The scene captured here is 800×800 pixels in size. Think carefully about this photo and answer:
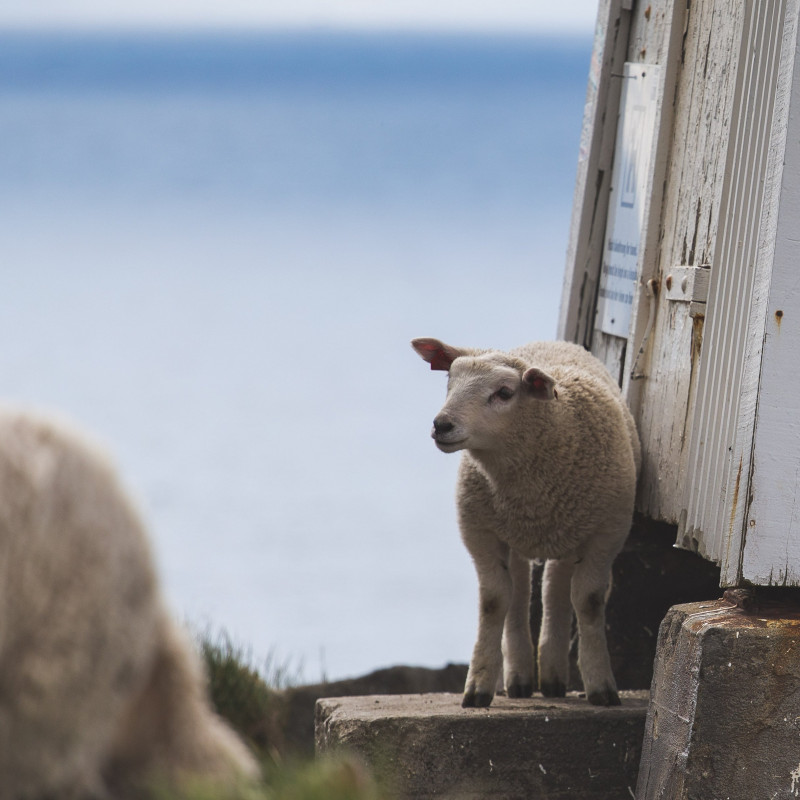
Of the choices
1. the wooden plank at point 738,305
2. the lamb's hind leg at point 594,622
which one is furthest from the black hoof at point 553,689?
the wooden plank at point 738,305

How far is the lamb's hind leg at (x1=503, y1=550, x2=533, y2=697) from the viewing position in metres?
5.43

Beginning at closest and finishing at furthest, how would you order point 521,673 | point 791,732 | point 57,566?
point 57,566 < point 791,732 < point 521,673

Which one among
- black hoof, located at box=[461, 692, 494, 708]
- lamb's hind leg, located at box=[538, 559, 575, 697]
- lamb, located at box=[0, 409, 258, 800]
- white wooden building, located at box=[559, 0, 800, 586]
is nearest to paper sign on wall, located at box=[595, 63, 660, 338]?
white wooden building, located at box=[559, 0, 800, 586]

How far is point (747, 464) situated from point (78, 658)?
114 inches

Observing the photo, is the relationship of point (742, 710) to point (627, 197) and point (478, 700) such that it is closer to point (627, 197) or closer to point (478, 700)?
point (478, 700)

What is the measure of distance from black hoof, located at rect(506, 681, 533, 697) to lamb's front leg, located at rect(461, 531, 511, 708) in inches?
14.0

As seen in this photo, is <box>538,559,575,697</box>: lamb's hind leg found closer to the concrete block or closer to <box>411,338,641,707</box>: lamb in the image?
<box>411,338,641,707</box>: lamb

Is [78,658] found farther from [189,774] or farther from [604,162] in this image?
[604,162]

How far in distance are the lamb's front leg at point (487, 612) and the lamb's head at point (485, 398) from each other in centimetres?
53

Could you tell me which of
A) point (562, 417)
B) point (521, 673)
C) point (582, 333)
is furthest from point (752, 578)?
point (582, 333)

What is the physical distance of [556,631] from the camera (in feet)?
18.0

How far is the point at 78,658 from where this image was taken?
1.80 meters

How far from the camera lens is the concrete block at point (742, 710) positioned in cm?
412

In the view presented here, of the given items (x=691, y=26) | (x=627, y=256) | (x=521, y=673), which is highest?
(x=691, y=26)
